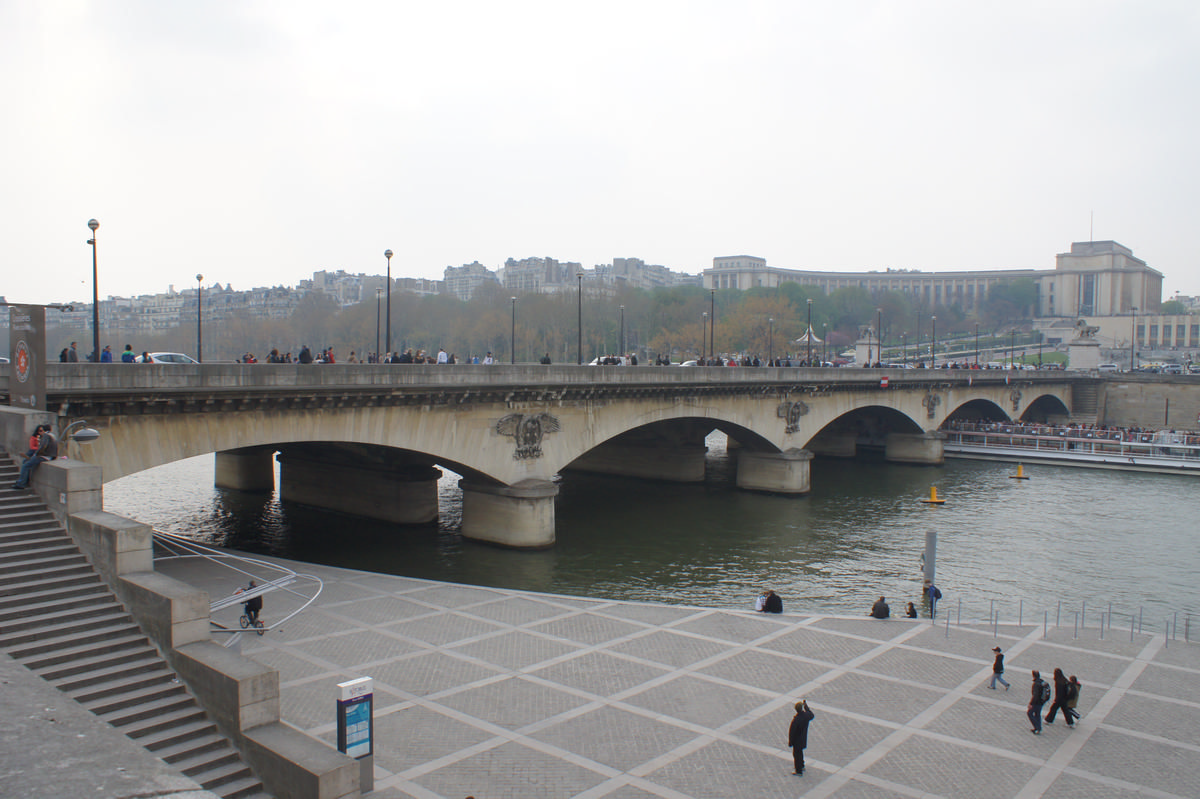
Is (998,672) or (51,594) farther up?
(51,594)

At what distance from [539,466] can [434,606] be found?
11155 mm

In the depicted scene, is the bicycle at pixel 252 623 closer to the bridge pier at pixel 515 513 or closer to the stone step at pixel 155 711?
the stone step at pixel 155 711

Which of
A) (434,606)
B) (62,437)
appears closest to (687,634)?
(434,606)

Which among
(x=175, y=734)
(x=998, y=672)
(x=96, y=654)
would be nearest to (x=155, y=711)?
(x=175, y=734)

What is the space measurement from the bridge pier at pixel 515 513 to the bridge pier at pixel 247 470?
16.8 metres

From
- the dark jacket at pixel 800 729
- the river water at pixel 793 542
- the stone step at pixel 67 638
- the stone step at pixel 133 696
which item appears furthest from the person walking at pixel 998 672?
the stone step at pixel 67 638

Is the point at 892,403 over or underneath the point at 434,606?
over

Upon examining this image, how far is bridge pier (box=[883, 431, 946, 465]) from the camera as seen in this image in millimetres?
61719

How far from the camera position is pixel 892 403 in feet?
190

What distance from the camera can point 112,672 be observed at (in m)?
12.2

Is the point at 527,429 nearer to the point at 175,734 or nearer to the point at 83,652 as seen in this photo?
the point at 83,652

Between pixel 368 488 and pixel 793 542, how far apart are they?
18533 mm

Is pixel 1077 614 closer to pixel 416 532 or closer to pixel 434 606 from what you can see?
pixel 434 606

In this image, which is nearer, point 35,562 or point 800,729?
point 800,729
